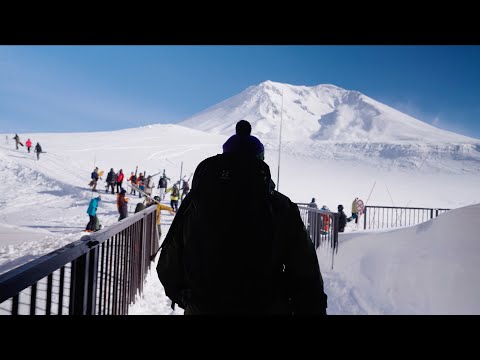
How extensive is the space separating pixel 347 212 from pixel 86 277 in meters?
23.1

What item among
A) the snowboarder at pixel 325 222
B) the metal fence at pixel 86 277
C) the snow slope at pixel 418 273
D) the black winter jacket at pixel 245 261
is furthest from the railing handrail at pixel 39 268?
the snowboarder at pixel 325 222

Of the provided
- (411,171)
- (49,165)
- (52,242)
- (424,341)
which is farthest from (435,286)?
(411,171)

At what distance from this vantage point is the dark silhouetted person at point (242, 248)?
1539 mm

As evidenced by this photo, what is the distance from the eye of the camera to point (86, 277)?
244 cm

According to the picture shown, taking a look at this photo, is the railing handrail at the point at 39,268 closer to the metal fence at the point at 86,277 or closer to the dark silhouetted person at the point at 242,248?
the metal fence at the point at 86,277

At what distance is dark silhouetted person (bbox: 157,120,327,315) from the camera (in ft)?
5.05

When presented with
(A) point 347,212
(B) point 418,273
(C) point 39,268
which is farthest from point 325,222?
(A) point 347,212

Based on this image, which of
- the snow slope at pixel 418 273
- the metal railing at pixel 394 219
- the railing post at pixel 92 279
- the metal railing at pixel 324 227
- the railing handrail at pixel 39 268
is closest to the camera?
the railing handrail at pixel 39 268

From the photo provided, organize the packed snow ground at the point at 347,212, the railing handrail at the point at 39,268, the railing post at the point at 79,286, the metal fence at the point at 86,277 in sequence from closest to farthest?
the railing handrail at the point at 39,268, the metal fence at the point at 86,277, the railing post at the point at 79,286, the packed snow ground at the point at 347,212

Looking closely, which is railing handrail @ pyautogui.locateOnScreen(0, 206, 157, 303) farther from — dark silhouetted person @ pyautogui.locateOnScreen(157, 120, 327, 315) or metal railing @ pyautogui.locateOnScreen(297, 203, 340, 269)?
metal railing @ pyautogui.locateOnScreen(297, 203, 340, 269)

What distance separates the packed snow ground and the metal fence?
72 cm

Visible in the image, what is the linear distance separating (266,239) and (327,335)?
45 centimetres

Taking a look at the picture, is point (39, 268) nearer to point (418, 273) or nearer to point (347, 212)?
point (418, 273)

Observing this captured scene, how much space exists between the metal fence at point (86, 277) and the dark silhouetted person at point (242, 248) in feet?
2.05
